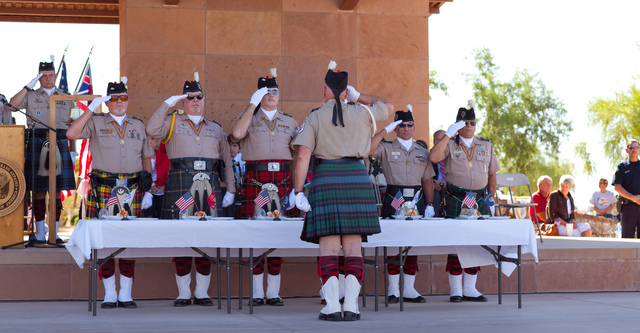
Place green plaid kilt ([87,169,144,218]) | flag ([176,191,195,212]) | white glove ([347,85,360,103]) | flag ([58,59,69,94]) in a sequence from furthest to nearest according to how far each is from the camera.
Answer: flag ([58,59,69,94]), green plaid kilt ([87,169,144,218]), flag ([176,191,195,212]), white glove ([347,85,360,103])

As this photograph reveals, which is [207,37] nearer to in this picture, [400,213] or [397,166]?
[397,166]

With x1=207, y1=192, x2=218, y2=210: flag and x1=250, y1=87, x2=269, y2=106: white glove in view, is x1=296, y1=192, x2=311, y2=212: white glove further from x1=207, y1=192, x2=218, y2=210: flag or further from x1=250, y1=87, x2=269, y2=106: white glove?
x1=250, y1=87, x2=269, y2=106: white glove

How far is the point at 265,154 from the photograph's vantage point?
20.0 ft

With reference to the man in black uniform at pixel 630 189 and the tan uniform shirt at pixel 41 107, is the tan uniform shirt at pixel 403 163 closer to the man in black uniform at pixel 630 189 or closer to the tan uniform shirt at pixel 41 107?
the tan uniform shirt at pixel 41 107

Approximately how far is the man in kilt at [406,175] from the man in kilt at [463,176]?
0.52 feet

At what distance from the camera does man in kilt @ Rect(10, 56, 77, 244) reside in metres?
6.97

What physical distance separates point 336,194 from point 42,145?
317cm

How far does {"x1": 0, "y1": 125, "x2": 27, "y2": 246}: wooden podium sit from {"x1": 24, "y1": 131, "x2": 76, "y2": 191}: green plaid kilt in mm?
362

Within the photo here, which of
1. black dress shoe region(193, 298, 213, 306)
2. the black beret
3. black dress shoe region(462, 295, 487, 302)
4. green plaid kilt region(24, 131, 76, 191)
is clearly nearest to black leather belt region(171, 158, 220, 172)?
black dress shoe region(193, 298, 213, 306)

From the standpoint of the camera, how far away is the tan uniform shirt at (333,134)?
4.96 m

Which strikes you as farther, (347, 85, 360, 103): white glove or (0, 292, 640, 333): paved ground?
(347, 85, 360, 103): white glove

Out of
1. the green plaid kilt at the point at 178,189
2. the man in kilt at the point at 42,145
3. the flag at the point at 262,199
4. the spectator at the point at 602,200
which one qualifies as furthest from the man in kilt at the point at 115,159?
the spectator at the point at 602,200

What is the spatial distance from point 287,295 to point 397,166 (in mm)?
1339

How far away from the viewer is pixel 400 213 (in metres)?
5.83
